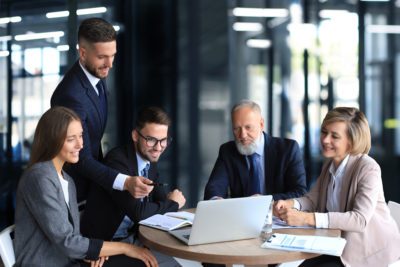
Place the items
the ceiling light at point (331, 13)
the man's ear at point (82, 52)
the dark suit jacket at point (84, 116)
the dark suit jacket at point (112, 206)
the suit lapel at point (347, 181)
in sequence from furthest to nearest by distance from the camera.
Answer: the ceiling light at point (331, 13) → the man's ear at point (82, 52) → the dark suit jacket at point (84, 116) → the dark suit jacket at point (112, 206) → the suit lapel at point (347, 181)

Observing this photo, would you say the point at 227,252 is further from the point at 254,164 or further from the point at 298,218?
the point at 254,164

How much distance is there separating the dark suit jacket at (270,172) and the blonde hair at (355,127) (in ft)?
2.01

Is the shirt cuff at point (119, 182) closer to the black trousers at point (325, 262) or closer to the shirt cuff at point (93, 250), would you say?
the shirt cuff at point (93, 250)

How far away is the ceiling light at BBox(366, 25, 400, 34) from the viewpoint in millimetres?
6520

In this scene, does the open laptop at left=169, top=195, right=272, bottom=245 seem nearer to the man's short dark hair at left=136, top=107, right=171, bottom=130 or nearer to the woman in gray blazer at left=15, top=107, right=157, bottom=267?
the woman in gray blazer at left=15, top=107, right=157, bottom=267

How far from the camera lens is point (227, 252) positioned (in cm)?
241

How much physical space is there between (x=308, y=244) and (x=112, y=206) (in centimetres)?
114

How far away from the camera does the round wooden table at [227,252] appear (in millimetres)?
2367

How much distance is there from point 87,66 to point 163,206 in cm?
95

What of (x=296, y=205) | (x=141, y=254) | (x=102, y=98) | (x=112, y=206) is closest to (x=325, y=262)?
(x=296, y=205)

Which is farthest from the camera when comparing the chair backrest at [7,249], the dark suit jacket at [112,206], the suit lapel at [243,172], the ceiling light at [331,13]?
the ceiling light at [331,13]

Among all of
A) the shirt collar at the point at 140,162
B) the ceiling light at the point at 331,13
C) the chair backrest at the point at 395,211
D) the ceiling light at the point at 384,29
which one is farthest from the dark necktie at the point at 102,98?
the ceiling light at the point at 384,29

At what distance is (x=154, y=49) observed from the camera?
21.2 feet

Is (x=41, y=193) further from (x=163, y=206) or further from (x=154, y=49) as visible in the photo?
(x=154, y=49)
